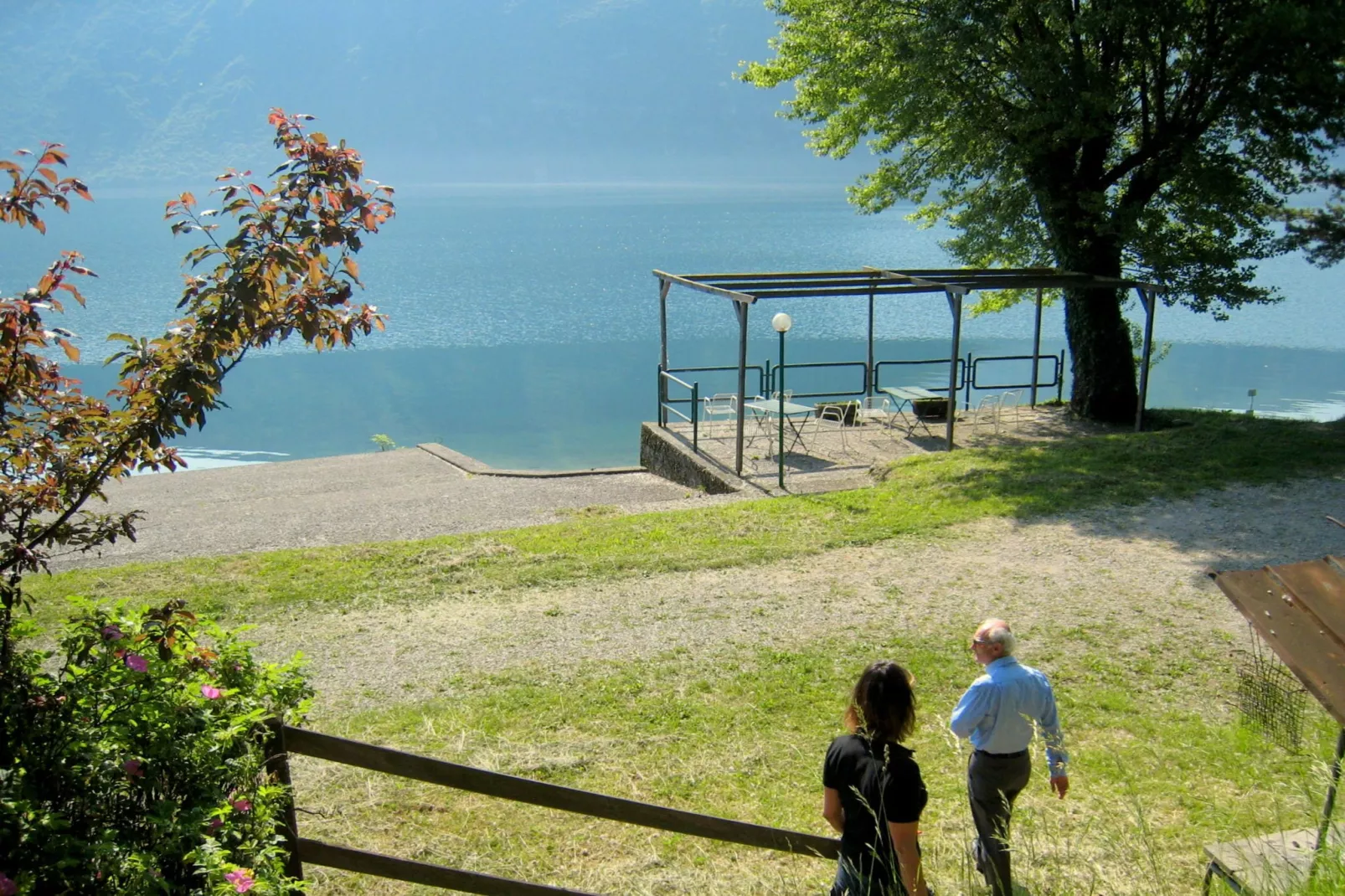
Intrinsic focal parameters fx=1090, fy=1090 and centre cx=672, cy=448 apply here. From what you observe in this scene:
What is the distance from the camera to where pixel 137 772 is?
110 inches

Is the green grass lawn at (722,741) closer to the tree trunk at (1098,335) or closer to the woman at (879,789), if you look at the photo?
the woman at (879,789)

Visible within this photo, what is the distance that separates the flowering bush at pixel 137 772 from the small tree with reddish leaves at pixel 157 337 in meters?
0.29

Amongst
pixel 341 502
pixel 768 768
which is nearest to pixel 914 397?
pixel 341 502

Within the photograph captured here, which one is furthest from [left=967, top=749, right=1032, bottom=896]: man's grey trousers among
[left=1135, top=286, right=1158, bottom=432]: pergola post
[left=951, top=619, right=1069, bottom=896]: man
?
[left=1135, top=286, right=1158, bottom=432]: pergola post

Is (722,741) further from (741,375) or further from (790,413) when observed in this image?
(790,413)

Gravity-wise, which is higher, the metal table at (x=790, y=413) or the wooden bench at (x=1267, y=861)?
the wooden bench at (x=1267, y=861)

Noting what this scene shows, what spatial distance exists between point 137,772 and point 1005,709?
2.92 meters

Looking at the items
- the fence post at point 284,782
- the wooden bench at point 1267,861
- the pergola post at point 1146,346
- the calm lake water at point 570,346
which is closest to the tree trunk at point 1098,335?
the pergola post at point 1146,346

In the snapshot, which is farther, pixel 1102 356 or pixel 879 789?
pixel 1102 356

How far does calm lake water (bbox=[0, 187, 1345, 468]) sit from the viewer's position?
1261 inches

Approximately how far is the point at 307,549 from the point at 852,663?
6515 millimetres

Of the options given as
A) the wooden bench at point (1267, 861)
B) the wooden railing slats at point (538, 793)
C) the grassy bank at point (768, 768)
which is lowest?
the grassy bank at point (768, 768)

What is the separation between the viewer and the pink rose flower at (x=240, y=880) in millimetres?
2754

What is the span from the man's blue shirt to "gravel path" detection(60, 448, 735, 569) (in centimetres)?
896
